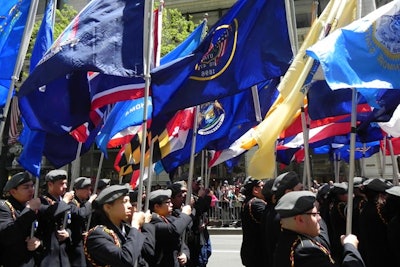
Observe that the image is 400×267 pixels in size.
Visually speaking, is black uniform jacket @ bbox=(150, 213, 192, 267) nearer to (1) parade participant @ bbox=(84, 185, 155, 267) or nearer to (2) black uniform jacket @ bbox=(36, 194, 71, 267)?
(1) parade participant @ bbox=(84, 185, 155, 267)

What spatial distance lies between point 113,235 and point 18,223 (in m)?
1.50

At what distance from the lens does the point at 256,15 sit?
5883 millimetres

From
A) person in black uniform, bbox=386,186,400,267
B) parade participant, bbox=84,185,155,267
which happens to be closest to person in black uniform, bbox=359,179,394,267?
person in black uniform, bbox=386,186,400,267

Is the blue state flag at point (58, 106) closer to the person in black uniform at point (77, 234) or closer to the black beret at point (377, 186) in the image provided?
the person in black uniform at point (77, 234)

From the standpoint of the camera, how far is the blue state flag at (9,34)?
5.92 meters

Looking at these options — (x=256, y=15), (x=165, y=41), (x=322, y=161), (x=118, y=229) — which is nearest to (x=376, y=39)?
(x=256, y=15)

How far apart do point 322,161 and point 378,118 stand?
2029cm

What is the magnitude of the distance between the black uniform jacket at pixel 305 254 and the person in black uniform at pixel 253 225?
3025mm

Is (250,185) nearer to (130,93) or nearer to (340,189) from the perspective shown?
(340,189)

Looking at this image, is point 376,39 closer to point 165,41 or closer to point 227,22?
point 227,22

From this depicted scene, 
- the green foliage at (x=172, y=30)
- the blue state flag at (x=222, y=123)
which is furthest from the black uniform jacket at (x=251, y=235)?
the green foliage at (x=172, y=30)

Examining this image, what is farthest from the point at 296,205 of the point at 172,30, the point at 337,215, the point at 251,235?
the point at 172,30

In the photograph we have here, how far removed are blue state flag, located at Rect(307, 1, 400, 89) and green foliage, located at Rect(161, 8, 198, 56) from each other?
1710cm

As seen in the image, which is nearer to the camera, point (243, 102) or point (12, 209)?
point (12, 209)
